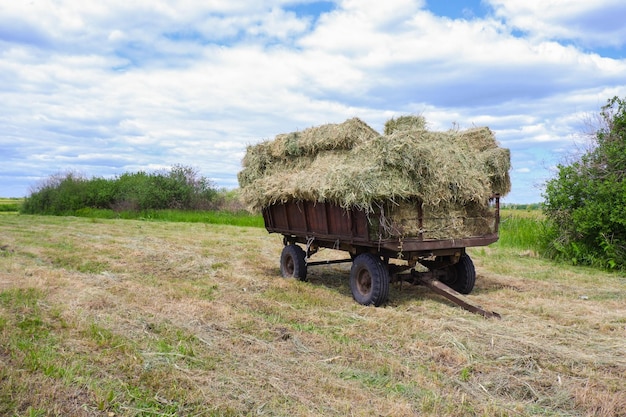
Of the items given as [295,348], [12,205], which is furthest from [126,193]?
[295,348]

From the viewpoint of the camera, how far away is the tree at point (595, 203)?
1138 cm

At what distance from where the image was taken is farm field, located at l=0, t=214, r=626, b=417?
4.24 metres

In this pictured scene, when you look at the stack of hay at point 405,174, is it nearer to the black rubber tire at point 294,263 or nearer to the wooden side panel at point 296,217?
the wooden side panel at point 296,217

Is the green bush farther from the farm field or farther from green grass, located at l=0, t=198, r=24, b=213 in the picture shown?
the farm field

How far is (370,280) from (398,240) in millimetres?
967

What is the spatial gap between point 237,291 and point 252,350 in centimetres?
315

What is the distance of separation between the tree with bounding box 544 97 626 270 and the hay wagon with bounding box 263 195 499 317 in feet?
15.6

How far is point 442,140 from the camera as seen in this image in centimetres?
788

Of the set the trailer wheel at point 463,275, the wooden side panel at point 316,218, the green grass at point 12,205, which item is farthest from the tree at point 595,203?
the green grass at point 12,205

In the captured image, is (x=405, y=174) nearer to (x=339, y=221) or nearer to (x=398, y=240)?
(x=398, y=240)

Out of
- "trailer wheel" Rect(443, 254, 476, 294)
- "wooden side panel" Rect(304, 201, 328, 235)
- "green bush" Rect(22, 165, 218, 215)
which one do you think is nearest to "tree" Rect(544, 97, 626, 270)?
"trailer wheel" Rect(443, 254, 476, 294)

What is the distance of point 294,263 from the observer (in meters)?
9.81

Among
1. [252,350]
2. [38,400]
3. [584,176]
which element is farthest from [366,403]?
[584,176]

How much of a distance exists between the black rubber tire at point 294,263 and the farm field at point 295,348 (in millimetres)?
411
